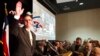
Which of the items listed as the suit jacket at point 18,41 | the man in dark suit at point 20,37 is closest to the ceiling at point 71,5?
the man in dark suit at point 20,37

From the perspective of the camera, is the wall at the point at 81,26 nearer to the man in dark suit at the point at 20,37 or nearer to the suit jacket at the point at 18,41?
the man in dark suit at the point at 20,37

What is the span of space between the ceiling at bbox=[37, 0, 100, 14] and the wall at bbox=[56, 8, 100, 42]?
13.3 inches

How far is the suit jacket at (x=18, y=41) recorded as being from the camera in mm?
2254

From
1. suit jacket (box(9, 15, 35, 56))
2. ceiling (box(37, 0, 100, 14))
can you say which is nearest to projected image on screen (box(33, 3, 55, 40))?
ceiling (box(37, 0, 100, 14))

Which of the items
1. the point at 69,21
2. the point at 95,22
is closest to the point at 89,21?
the point at 95,22

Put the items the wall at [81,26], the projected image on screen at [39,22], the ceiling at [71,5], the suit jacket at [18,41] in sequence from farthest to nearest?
the wall at [81,26] < the ceiling at [71,5] < the projected image on screen at [39,22] < the suit jacket at [18,41]

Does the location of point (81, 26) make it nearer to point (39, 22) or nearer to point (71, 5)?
point (71, 5)

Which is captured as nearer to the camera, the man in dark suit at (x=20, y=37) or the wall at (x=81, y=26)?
the man in dark suit at (x=20, y=37)

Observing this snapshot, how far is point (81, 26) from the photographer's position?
778 centimetres

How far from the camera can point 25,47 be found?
7.83ft

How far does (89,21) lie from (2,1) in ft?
20.1

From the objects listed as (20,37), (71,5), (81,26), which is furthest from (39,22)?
(81,26)

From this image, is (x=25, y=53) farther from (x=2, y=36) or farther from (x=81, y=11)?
(x=81, y=11)

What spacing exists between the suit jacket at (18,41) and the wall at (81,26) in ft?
16.8
